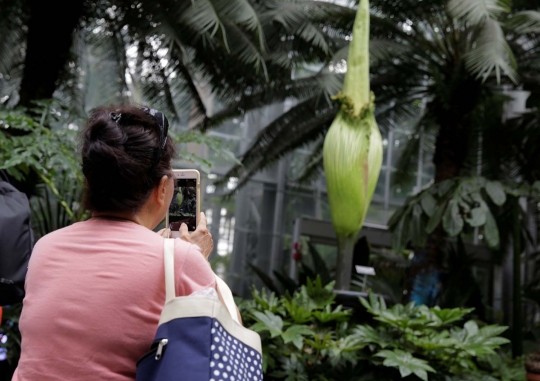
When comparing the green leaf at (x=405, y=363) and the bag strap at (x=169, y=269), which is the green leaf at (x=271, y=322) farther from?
the bag strap at (x=169, y=269)

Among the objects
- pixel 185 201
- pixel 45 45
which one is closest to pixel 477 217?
pixel 45 45

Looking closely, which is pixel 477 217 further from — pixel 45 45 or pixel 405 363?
pixel 45 45

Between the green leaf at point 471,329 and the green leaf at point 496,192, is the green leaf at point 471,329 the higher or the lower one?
the lower one

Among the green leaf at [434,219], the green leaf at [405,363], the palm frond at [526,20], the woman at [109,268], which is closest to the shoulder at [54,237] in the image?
the woman at [109,268]

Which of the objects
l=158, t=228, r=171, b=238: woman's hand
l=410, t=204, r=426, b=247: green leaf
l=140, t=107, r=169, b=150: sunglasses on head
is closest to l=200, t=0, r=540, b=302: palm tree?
l=410, t=204, r=426, b=247: green leaf

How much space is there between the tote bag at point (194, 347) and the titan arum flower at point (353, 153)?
393cm

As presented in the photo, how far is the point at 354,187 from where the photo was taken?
5023 millimetres

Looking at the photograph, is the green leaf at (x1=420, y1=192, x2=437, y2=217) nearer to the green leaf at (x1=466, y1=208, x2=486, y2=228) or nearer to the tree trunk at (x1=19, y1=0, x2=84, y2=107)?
the green leaf at (x1=466, y1=208, x2=486, y2=228)

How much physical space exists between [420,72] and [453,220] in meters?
2.66

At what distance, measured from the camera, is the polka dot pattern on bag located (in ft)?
3.66

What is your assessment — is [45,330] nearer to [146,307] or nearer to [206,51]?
[146,307]

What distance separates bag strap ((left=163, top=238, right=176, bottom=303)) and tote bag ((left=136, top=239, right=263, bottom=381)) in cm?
1

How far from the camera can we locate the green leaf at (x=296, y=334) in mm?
4039

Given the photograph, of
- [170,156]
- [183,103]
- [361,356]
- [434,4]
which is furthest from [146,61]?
[170,156]
